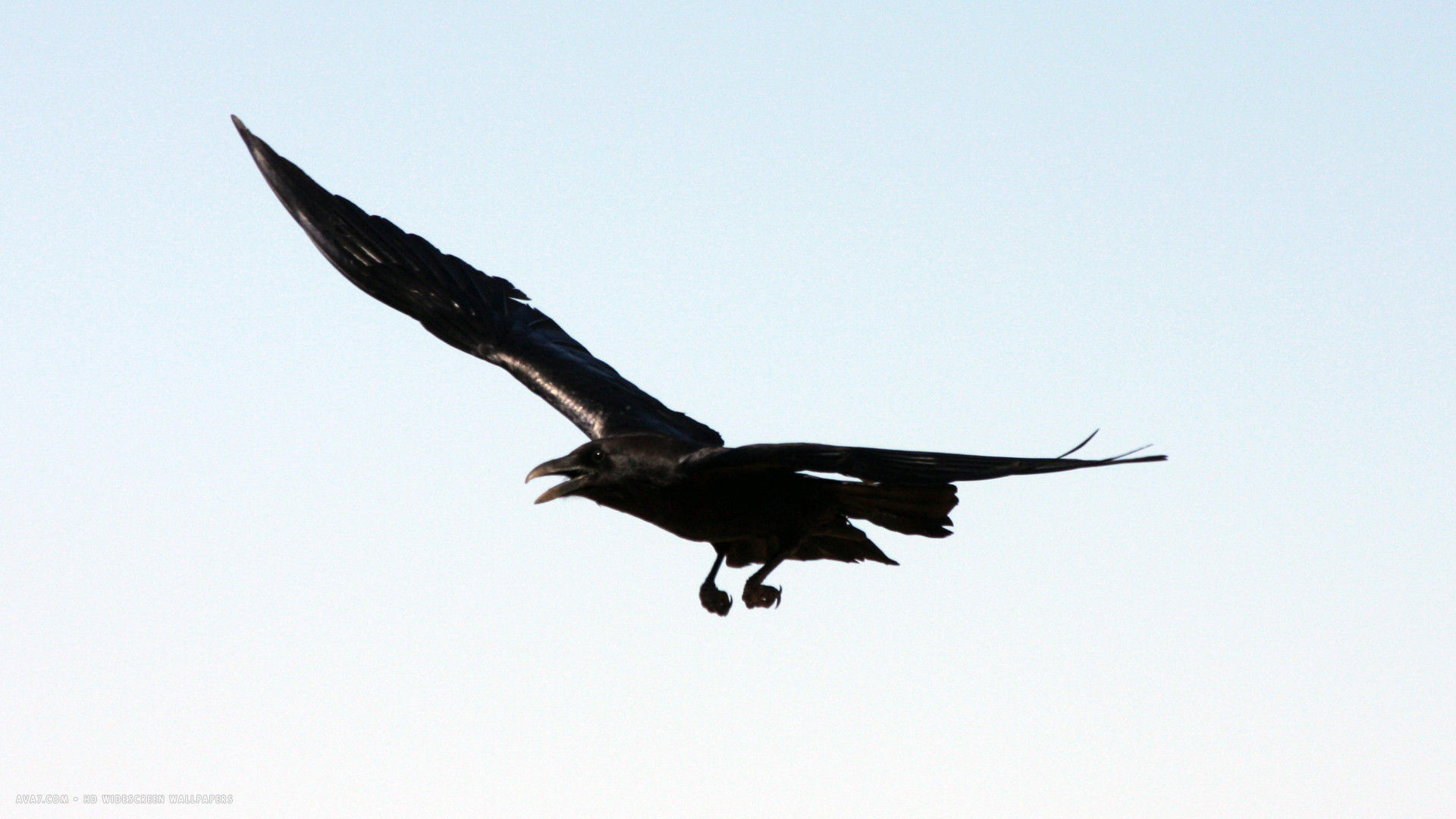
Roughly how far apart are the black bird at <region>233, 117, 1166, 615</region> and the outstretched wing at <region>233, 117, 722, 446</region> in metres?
0.01

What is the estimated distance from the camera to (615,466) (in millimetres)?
10664

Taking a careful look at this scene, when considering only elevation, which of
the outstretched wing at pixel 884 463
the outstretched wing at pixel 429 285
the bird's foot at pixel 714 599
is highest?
the outstretched wing at pixel 429 285

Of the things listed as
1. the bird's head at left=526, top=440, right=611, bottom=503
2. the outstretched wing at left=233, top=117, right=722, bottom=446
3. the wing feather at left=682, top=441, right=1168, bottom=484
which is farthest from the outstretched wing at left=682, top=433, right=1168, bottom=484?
the outstretched wing at left=233, top=117, right=722, bottom=446

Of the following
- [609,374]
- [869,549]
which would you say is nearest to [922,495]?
[869,549]

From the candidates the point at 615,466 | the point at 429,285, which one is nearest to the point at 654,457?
the point at 615,466

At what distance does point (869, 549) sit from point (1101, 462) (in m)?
2.77

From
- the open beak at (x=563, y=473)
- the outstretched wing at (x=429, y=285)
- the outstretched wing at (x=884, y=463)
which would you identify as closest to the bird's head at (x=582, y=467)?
the open beak at (x=563, y=473)

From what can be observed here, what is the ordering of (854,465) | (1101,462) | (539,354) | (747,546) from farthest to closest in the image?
(539,354) < (747,546) < (854,465) < (1101,462)

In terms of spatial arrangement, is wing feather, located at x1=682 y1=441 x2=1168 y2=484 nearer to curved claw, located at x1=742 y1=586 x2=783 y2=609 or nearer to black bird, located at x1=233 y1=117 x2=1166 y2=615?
black bird, located at x1=233 y1=117 x2=1166 y2=615

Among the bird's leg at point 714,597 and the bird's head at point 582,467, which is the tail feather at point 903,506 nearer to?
the bird's leg at point 714,597

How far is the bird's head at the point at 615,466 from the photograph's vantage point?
1060cm

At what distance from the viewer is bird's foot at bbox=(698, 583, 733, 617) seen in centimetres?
1126

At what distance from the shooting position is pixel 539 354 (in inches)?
528

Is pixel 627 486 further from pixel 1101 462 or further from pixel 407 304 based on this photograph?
pixel 407 304
